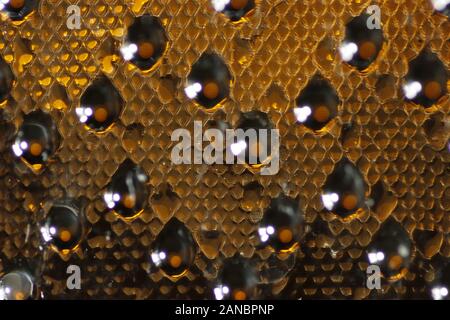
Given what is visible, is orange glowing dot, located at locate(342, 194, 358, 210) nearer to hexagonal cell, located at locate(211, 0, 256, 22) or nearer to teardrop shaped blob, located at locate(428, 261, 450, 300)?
teardrop shaped blob, located at locate(428, 261, 450, 300)

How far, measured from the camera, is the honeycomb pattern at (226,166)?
2.84 feet

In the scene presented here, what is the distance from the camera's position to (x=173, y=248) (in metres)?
0.87

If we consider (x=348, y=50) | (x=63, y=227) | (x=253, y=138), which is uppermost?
(x=348, y=50)

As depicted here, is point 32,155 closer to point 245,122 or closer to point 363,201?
point 245,122

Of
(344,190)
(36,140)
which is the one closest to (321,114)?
(344,190)

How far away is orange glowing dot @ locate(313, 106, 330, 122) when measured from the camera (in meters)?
0.88

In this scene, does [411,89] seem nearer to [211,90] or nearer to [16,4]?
[211,90]

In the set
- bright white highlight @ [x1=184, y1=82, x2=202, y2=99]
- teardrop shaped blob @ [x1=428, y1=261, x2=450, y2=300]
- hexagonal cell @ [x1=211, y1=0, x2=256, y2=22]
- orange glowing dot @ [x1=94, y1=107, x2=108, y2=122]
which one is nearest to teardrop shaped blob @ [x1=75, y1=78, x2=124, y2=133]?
orange glowing dot @ [x1=94, y1=107, x2=108, y2=122]

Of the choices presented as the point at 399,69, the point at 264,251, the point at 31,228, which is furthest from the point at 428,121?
the point at 31,228

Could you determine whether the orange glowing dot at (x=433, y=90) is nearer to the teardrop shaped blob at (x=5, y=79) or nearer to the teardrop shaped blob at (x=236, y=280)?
the teardrop shaped blob at (x=236, y=280)

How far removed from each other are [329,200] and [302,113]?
0.14m

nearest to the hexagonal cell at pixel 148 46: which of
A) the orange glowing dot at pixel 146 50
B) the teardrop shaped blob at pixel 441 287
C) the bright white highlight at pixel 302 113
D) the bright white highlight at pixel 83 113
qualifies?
the orange glowing dot at pixel 146 50

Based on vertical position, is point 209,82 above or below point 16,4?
below

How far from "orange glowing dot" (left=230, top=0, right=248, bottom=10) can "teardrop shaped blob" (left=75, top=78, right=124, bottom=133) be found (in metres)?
0.23
